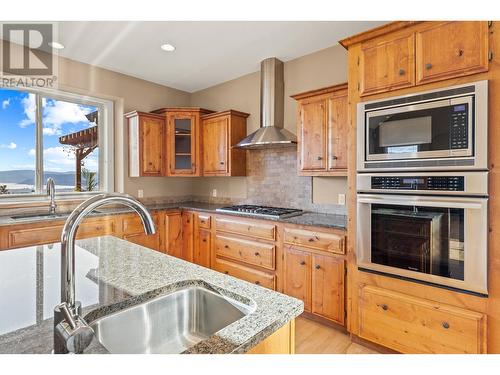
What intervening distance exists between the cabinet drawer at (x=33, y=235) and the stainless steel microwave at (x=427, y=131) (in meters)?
2.92

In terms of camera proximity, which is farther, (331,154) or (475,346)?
(331,154)

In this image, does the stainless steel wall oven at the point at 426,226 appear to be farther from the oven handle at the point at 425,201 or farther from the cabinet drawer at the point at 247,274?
the cabinet drawer at the point at 247,274

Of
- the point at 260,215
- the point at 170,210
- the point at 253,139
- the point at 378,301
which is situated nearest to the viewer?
the point at 378,301

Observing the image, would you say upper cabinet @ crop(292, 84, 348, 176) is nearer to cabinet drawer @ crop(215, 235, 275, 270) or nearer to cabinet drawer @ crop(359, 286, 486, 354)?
cabinet drawer @ crop(215, 235, 275, 270)

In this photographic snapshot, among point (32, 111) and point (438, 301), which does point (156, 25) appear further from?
point (438, 301)

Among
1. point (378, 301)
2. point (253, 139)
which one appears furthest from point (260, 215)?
point (378, 301)

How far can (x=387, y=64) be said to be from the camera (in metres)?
1.96

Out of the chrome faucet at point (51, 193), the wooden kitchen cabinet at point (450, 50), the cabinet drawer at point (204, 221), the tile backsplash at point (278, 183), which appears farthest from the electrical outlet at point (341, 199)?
the chrome faucet at point (51, 193)

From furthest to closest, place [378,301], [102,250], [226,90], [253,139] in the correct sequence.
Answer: [226,90] < [253,139] < [378,301] < [102,250]

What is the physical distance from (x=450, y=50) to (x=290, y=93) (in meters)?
1.84

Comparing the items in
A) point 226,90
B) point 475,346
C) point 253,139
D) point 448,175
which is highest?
point 226,90

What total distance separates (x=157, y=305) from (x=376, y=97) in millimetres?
1945

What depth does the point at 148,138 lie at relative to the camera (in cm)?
377

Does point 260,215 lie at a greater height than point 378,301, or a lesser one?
greater
